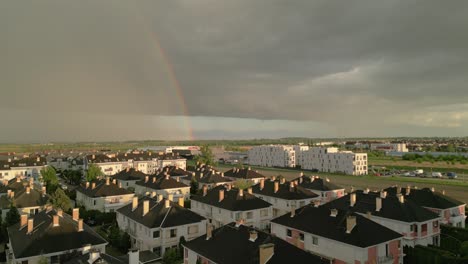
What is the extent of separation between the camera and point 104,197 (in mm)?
53312

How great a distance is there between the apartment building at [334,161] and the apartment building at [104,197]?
281 ft

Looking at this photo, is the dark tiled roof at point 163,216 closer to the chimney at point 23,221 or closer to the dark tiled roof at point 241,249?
the dark tiled roof at point 241,249

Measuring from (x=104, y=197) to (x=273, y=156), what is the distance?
347 ft

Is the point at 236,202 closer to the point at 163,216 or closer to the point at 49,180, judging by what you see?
the point at 163,216

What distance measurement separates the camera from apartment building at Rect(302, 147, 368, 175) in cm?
11725

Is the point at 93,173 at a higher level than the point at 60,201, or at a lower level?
higher

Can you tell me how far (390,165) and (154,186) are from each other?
115145mm

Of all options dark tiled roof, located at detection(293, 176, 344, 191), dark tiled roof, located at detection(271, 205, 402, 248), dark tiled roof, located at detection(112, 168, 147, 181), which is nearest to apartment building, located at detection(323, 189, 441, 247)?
dark tiled roof, located at detection(271, 205, 402, 248)

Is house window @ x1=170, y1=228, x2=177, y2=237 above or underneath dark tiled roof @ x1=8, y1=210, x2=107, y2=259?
underneath

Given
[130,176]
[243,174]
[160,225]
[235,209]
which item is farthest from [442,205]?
[130,176]

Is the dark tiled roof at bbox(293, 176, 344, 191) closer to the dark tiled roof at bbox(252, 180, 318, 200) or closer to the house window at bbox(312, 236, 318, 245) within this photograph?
the dark tiled roof at bbox(252, 180, 318, 200)

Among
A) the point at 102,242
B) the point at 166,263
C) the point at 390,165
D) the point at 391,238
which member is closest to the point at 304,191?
the point at 391,238

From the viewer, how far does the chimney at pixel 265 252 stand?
22531 millimetres

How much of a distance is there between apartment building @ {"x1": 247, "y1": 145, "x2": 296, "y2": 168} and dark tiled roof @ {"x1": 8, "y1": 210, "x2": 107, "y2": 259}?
11944cm
